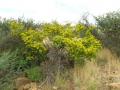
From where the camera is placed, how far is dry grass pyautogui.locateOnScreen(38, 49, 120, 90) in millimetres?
10870

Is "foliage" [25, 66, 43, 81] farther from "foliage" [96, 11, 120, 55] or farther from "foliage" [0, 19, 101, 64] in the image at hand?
"foliage" [96, 11, 120, 55]

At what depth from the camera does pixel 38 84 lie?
1144 centimetres

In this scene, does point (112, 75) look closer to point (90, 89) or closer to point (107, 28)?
point (90, 89)

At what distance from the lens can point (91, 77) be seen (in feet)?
38.0

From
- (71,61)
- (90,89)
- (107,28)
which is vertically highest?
(107,28)

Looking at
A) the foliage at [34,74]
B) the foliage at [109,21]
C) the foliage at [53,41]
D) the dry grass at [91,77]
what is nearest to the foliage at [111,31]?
the foliage at [109,21]

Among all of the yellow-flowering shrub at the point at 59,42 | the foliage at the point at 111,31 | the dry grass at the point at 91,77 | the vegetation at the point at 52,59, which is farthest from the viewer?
the foliage at the point at 111,31

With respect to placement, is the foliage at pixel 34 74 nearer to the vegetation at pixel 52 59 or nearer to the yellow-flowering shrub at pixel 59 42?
the vegetation at pixel 52 59

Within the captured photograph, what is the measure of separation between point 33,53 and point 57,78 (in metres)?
1.37

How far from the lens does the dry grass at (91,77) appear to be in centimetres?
1087

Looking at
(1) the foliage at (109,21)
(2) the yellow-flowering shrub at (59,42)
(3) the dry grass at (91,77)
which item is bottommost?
(3) the dry grass at (91,77)

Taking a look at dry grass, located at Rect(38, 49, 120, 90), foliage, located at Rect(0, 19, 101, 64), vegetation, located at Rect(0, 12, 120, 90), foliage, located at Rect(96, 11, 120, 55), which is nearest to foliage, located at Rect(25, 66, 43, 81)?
vegetation, located at Rect(0, 12, 120, 90)

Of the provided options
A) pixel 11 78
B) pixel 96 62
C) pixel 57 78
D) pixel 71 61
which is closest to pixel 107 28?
pixel 96 62

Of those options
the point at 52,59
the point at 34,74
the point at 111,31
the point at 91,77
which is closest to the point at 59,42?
the point at 52,59
